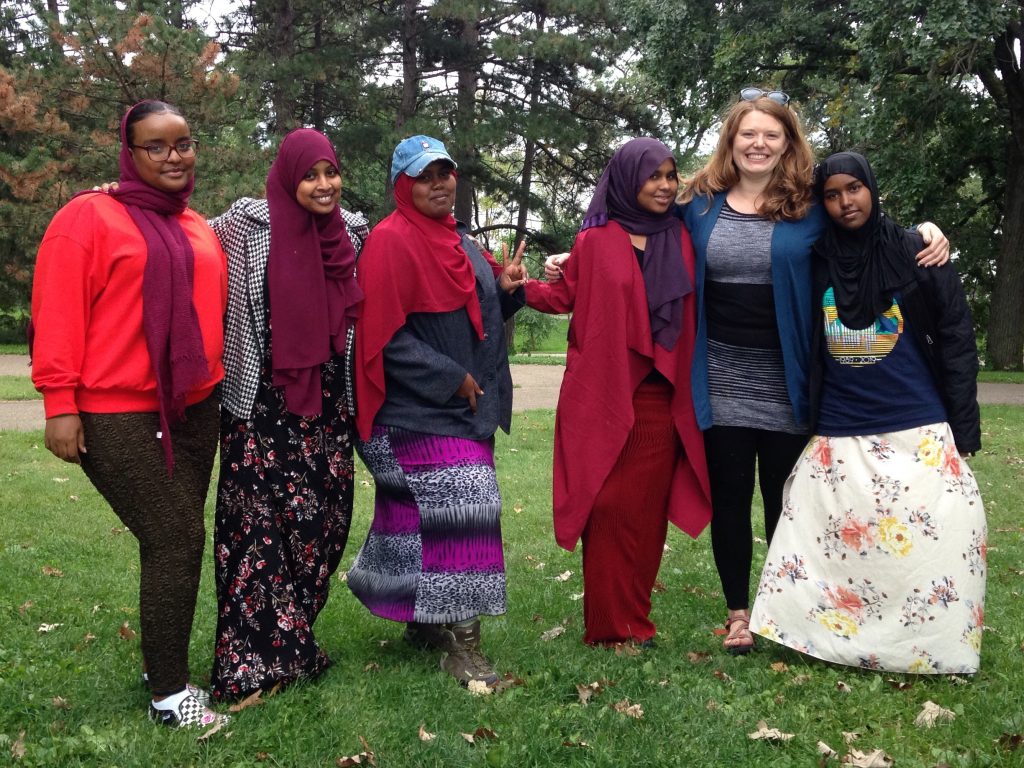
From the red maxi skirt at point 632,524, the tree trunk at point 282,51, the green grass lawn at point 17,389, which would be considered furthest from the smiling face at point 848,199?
the tree trunk at point 282,51

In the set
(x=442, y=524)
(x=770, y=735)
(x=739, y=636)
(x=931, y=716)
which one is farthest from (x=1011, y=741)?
(x=442, y=524)

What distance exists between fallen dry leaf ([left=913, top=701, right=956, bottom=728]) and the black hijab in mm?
1370

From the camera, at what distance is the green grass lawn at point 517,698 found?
2996 mm

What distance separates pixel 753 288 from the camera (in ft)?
12.3

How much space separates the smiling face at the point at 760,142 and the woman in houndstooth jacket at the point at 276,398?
1581 millimetres

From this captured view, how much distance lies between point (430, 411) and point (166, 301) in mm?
1046

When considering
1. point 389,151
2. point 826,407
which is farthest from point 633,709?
point 389,151

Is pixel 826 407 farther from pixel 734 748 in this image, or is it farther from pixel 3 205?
pixel 3 205

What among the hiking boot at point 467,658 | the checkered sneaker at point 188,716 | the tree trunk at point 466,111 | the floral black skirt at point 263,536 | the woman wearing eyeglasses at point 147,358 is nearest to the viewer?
the woman wearing eyeglasses at point 147,358

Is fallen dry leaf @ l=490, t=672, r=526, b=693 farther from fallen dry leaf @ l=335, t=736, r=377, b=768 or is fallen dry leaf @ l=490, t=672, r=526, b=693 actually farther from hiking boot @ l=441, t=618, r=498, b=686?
fallen dry leaf @ l=335, t=736, r=377, b=768

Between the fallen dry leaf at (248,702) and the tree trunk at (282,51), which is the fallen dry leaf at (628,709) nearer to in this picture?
the fallen dry leaf at (248,702)

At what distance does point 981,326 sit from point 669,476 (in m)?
19.9

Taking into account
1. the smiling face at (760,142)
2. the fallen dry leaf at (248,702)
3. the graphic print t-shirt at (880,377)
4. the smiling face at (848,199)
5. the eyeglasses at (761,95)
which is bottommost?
the fallen dry leaf at (248,702)

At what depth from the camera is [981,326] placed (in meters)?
21.2
